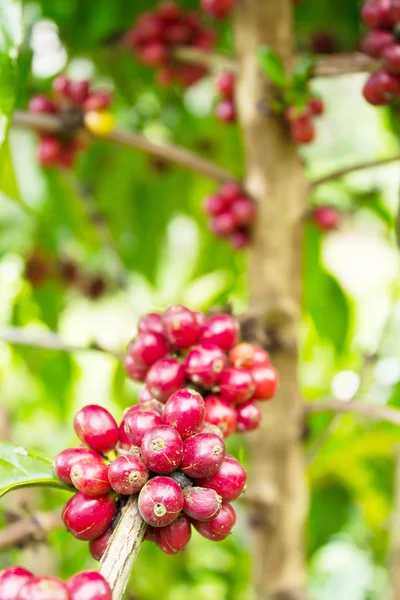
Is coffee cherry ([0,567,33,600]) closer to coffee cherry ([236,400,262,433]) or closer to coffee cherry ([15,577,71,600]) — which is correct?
Answer: coffee cherry ([15,577,71,600])

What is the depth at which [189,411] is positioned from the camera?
0.72m

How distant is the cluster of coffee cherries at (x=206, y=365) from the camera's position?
88 centimetres

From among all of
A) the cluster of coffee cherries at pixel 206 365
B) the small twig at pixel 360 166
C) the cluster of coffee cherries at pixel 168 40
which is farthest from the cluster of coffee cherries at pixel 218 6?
the cluster of coffee cherries at pixel 206 365

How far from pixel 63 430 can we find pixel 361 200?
5.55ft

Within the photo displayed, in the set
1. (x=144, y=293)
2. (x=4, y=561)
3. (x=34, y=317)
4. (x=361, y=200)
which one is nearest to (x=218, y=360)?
(x=361, y=200)

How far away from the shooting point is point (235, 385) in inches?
34.9

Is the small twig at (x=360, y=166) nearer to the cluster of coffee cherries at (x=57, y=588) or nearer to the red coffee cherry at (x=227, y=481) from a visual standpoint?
the red coffee cherry at (x=227, y=481)

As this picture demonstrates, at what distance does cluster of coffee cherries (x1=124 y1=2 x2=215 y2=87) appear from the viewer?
156 cm

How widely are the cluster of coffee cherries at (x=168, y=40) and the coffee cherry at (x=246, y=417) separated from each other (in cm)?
99

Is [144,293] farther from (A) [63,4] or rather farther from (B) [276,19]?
(B) [276,19]

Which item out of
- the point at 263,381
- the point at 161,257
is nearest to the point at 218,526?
the point at 263,381

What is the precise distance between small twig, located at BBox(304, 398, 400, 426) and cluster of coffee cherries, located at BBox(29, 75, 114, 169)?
712 mm

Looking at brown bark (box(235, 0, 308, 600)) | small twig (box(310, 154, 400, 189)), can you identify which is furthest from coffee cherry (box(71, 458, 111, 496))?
small twig (box(310, 154, 400, 189))

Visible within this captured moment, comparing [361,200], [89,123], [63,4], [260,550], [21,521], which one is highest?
[63,4]
